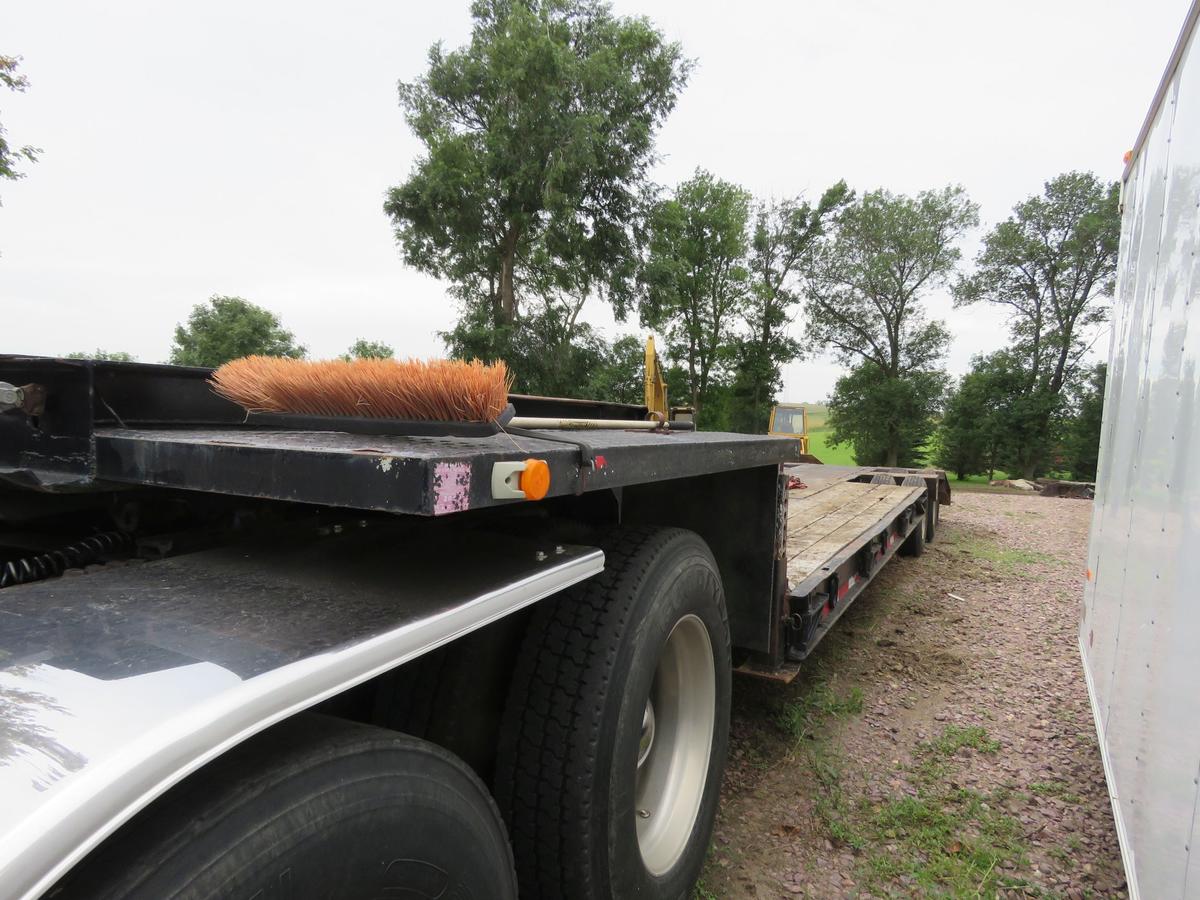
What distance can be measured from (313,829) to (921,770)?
3045 millimetres

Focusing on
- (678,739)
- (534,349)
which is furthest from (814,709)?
(534,349)

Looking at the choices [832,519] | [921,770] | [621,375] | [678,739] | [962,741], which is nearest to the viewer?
[678,739]

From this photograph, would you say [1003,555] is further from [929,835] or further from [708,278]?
[708,278]

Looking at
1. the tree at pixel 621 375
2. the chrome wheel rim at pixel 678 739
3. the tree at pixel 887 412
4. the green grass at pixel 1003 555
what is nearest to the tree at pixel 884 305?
the tree at pixel 887 412

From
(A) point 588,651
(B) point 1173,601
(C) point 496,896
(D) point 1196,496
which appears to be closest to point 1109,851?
(B) point 1173,601

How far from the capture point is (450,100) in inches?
1048

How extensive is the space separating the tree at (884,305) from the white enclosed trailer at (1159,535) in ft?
107

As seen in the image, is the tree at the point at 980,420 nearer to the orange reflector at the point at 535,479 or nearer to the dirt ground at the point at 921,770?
the dirt ground at the point at 921,770

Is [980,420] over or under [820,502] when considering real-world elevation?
over

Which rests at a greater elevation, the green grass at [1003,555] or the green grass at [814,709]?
the green grass at [1003,555]

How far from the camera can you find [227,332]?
135 ft

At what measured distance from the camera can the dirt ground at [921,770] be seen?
240cm

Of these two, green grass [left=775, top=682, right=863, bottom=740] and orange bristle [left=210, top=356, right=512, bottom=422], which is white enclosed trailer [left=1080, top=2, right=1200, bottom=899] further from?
orange bristle [left=210, top=356, right=512, bottom=422]

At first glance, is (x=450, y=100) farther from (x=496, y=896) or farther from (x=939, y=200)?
(x=496, y=896)
